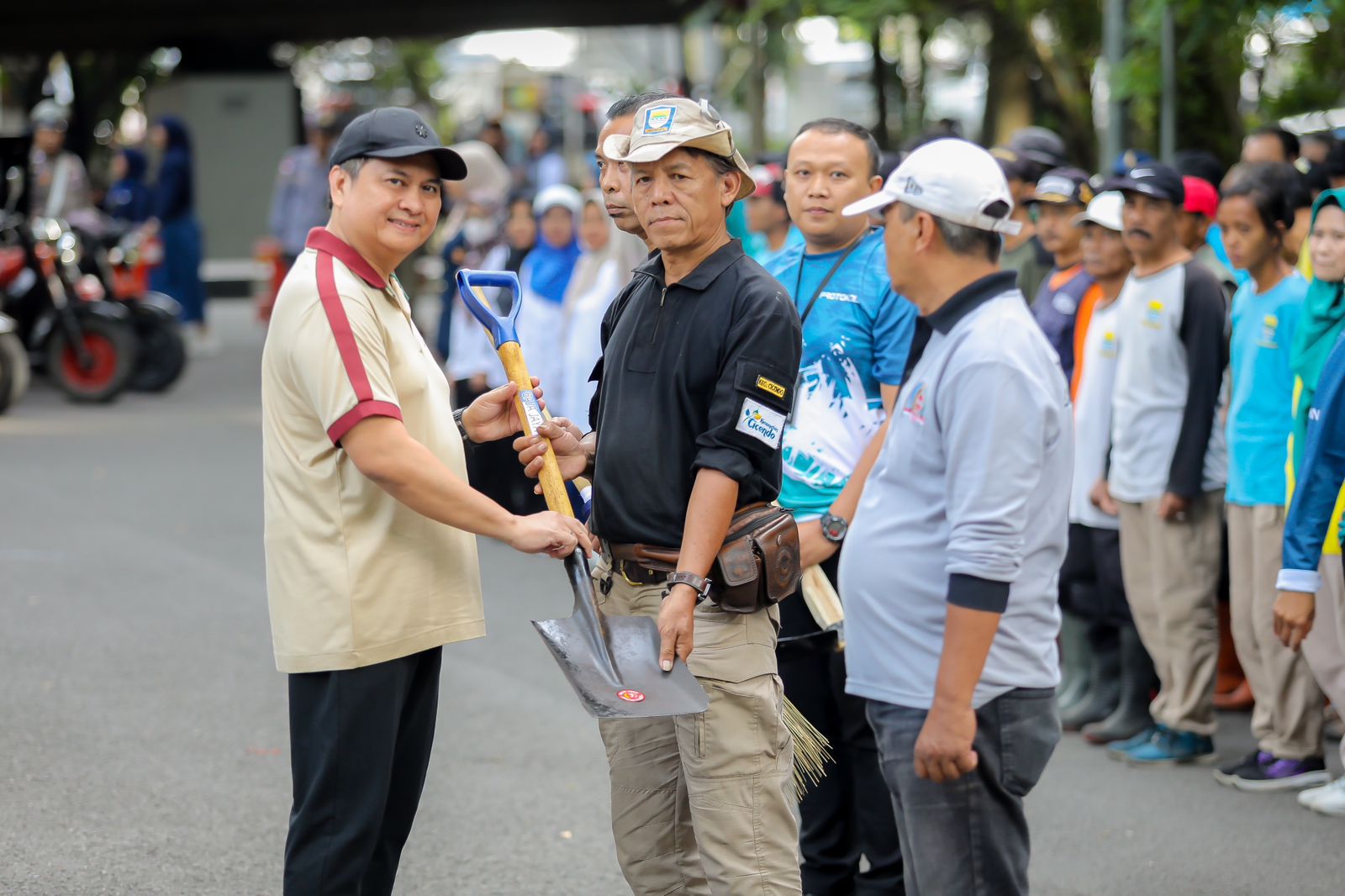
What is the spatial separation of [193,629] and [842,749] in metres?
4.03

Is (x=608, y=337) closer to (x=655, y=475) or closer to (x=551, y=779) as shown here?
(x=655, y=475)

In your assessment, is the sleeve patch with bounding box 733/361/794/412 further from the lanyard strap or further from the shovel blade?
the lanyard strap

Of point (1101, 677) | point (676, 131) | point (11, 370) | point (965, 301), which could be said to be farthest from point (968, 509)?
point (11, 370)

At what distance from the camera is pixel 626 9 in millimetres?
25578

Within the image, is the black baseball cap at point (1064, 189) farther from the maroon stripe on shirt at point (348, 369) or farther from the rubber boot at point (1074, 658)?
the maroon stripe on shirt at point (348, 369)

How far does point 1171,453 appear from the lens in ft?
18.7

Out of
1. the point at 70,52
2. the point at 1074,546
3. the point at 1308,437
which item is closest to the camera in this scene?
the point at 1308,437

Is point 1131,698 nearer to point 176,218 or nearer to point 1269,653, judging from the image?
point 1269,653

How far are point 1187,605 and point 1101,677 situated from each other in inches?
28.3

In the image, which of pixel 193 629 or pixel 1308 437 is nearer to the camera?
pixel 1308 437

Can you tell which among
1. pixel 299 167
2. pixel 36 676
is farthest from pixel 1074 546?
pixel 299 167

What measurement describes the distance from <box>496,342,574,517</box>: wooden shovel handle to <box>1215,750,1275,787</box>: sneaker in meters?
3.15

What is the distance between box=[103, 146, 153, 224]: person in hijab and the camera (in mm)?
17984

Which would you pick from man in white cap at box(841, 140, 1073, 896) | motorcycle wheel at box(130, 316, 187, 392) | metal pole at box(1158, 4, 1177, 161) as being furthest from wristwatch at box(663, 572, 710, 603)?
motorcycle wheel at box(130, 316, 187, 392)
